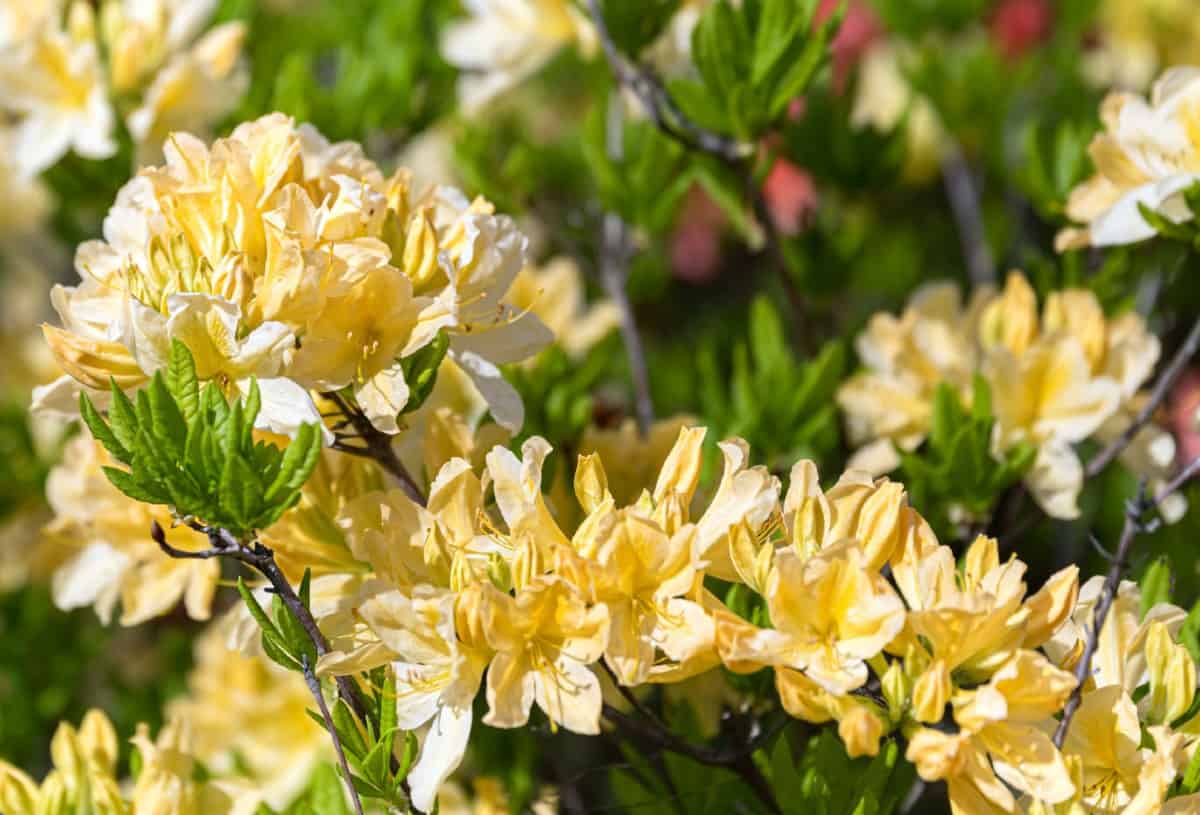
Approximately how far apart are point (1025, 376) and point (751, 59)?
0.40 m

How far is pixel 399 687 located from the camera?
91cm

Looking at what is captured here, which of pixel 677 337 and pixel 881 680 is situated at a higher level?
pixel 881 680

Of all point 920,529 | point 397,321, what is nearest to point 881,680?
point 920,529

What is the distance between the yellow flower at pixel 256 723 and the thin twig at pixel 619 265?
491 millimetres

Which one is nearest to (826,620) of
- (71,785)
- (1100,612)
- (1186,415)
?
(1100,612)

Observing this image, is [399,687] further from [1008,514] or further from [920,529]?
[1008,514]

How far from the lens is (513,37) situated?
1.72 metres

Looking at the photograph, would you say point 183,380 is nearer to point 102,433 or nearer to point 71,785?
point 102,433

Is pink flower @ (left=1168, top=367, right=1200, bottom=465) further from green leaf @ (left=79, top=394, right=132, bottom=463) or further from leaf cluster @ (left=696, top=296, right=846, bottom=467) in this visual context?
green leaf @ (left=79, top=394, right=132, bottom=463)

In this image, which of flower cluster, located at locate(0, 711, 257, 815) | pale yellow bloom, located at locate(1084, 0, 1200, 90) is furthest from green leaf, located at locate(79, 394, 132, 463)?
pale yellow bloom, located at locate(1084, 0, 1200, 90)

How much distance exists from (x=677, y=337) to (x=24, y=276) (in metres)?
1.65

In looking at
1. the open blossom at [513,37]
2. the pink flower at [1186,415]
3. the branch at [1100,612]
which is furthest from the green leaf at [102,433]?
the pink flower at [1186,415]

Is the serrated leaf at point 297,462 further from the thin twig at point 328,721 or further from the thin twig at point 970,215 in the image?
the thin twig at point 970,215

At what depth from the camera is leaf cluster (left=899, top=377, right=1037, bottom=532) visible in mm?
1260
